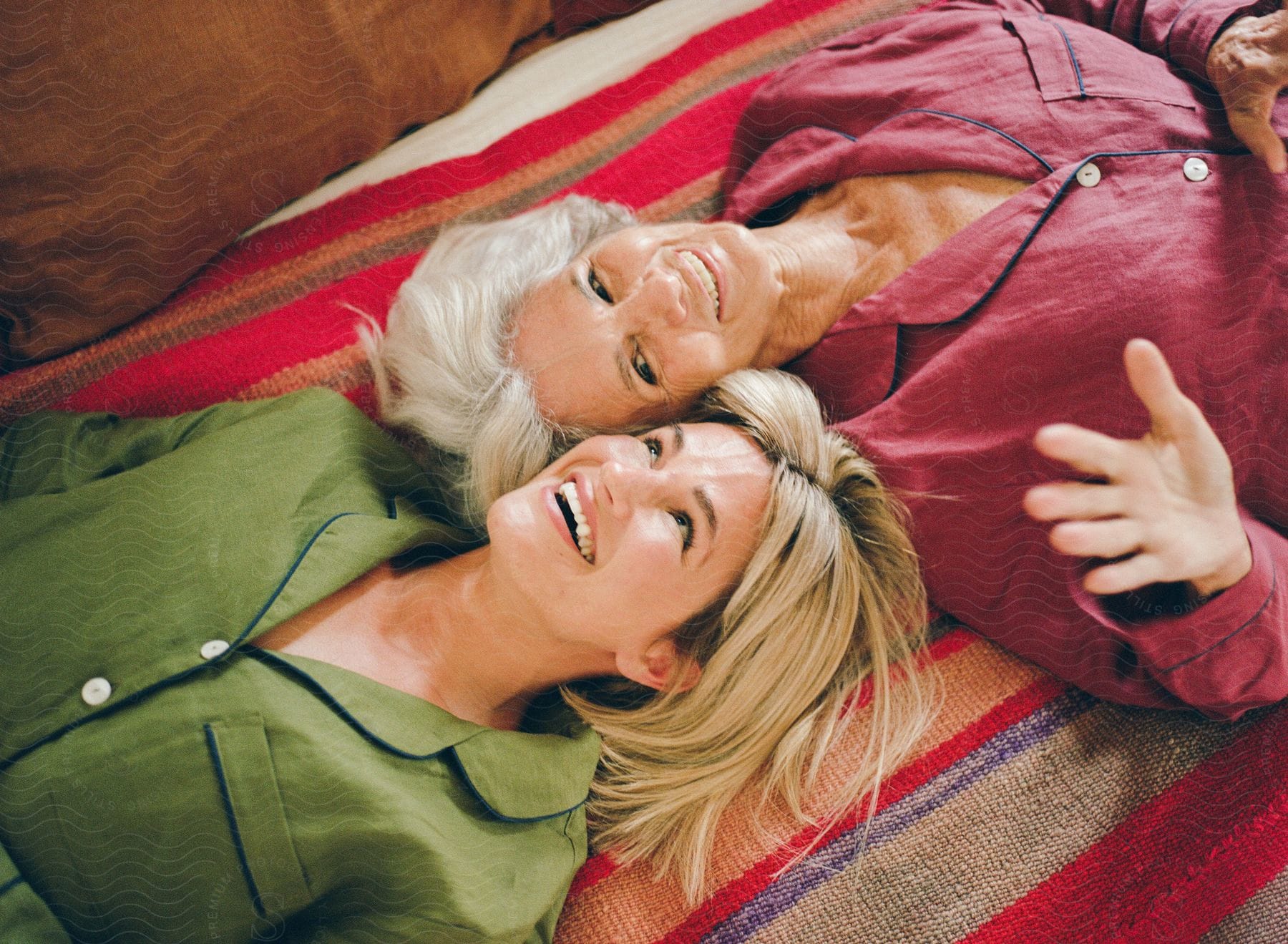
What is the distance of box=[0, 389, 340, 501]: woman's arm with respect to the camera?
3.22ft

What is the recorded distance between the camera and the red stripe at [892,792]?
908mm

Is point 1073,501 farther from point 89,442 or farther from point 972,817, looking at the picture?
point 89,442

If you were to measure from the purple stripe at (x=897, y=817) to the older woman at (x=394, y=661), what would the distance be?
48 mm

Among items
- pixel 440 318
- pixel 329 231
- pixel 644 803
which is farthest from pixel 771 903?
pixel 329 231

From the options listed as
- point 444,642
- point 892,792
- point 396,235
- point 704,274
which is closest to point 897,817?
point 892,792

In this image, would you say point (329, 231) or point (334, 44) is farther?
point (329, 231)

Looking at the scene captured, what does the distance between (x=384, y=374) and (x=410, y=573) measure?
0.92 ft

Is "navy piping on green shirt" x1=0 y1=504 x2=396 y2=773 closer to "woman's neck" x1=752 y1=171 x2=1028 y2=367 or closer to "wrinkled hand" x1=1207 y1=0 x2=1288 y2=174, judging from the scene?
"woman's neck" x1=752 y1=171 x2=1028 y2=367

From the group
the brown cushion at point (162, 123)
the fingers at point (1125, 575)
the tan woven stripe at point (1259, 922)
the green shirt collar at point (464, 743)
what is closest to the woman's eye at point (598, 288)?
the brown cushion at point (162, 123)

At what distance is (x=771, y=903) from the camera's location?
0.91m

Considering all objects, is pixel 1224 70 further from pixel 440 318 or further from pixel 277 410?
pixel 277 410

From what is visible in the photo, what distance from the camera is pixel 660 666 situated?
3.14ft

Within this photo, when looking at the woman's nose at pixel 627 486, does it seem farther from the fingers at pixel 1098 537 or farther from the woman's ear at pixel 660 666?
the fingers at pixel 1098 537

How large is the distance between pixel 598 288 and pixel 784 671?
19.5 inches
